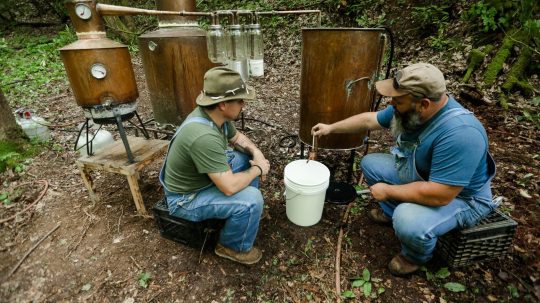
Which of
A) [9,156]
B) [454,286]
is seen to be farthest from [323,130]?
[9,156]

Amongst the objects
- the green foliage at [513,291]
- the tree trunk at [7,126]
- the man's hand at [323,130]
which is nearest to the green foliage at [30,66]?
the tree trunk at [7,126]

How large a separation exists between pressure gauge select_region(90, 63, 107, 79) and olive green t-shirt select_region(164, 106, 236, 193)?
3.46ft

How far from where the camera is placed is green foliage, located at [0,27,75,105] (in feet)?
22.6

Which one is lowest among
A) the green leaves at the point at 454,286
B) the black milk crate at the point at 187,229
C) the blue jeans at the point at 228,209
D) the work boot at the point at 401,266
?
the green leaves at the point at 454,286

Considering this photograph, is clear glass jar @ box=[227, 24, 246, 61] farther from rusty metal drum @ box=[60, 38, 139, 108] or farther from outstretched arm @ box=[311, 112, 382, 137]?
outstretched arm @ box=[311, 112, 382, 137]

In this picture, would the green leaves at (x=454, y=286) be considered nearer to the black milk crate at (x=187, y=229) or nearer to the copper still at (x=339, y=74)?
the copper still at (x=339, y=74)

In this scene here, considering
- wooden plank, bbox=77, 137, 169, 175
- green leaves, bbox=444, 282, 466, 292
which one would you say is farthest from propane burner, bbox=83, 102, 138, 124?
green leaves, bbox=444, 282, 466, 292

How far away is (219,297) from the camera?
7.84 feet

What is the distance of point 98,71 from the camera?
2654mm

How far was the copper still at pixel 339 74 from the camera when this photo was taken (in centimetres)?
280

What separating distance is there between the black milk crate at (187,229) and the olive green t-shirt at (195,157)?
33cm

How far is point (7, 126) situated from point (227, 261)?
400 cm

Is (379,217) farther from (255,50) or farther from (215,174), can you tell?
(255,50)

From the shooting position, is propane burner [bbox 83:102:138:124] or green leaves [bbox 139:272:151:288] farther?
propane burner [bbox 83:102:138:124]
